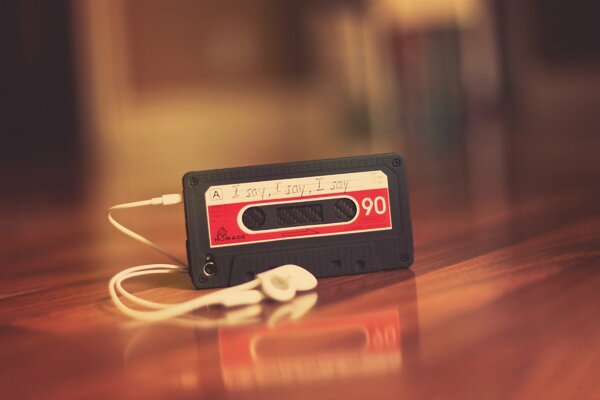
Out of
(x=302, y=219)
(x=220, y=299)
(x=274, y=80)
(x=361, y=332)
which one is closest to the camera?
(x=361, y=332)

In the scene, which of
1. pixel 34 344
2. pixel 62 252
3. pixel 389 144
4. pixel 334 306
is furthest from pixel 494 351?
pixel 389 144

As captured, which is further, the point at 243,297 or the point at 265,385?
the point at 243,297

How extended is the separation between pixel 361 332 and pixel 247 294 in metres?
0.17

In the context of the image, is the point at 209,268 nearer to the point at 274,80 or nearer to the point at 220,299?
the point at 220,299

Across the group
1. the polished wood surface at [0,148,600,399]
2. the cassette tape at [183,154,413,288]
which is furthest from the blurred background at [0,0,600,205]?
the cassette tape at [183,154,413,288]

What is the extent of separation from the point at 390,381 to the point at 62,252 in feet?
3.10

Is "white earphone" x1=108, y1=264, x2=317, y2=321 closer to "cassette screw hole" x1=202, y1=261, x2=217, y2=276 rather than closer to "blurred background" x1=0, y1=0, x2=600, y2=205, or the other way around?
"cassette screw hole" x1=202, y1=261, x2=217, y2=276

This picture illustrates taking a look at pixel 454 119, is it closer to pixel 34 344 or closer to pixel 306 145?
pixel 306 145

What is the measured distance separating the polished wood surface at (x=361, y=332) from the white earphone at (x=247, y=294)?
0.6 inches

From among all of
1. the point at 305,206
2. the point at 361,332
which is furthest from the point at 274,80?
the point at 361,332

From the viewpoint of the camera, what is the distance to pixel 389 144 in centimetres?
328

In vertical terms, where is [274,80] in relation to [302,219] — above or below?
above

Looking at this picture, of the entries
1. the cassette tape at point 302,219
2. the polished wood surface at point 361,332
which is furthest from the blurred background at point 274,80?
the cassette tape at point 302,219

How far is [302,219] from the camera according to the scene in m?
1.05
